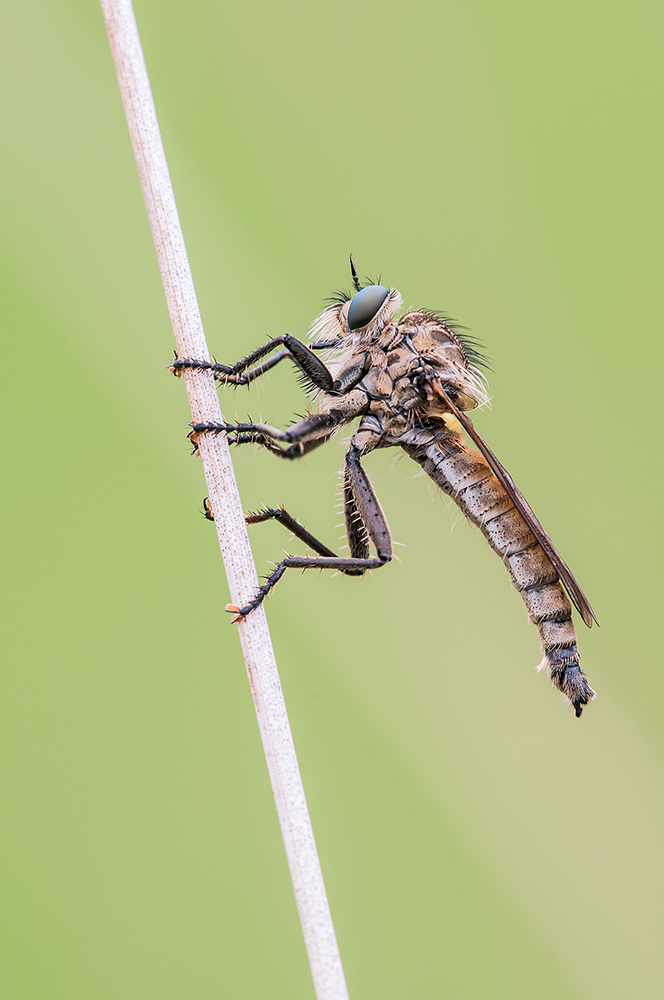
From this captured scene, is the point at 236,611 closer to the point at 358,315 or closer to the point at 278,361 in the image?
the point at 278,361

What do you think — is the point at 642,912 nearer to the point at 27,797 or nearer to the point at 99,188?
the point at 27,797

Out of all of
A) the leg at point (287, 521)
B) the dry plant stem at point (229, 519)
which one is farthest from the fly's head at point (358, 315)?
the dry plant stem at point (229, 519)

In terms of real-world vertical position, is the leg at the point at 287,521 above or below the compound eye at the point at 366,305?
below

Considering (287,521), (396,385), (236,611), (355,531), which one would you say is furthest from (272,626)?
(236,611)

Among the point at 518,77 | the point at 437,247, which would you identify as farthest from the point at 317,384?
the point at 518,77

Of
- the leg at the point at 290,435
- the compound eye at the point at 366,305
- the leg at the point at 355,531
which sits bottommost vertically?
the leg at the point at 355,531

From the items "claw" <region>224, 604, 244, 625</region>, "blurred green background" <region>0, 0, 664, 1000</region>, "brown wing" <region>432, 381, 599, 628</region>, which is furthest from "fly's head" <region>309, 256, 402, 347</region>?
"claw" <region>224, 604, 244, 625</region>

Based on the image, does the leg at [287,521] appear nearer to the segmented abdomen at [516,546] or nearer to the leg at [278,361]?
the leg at [278,361]
